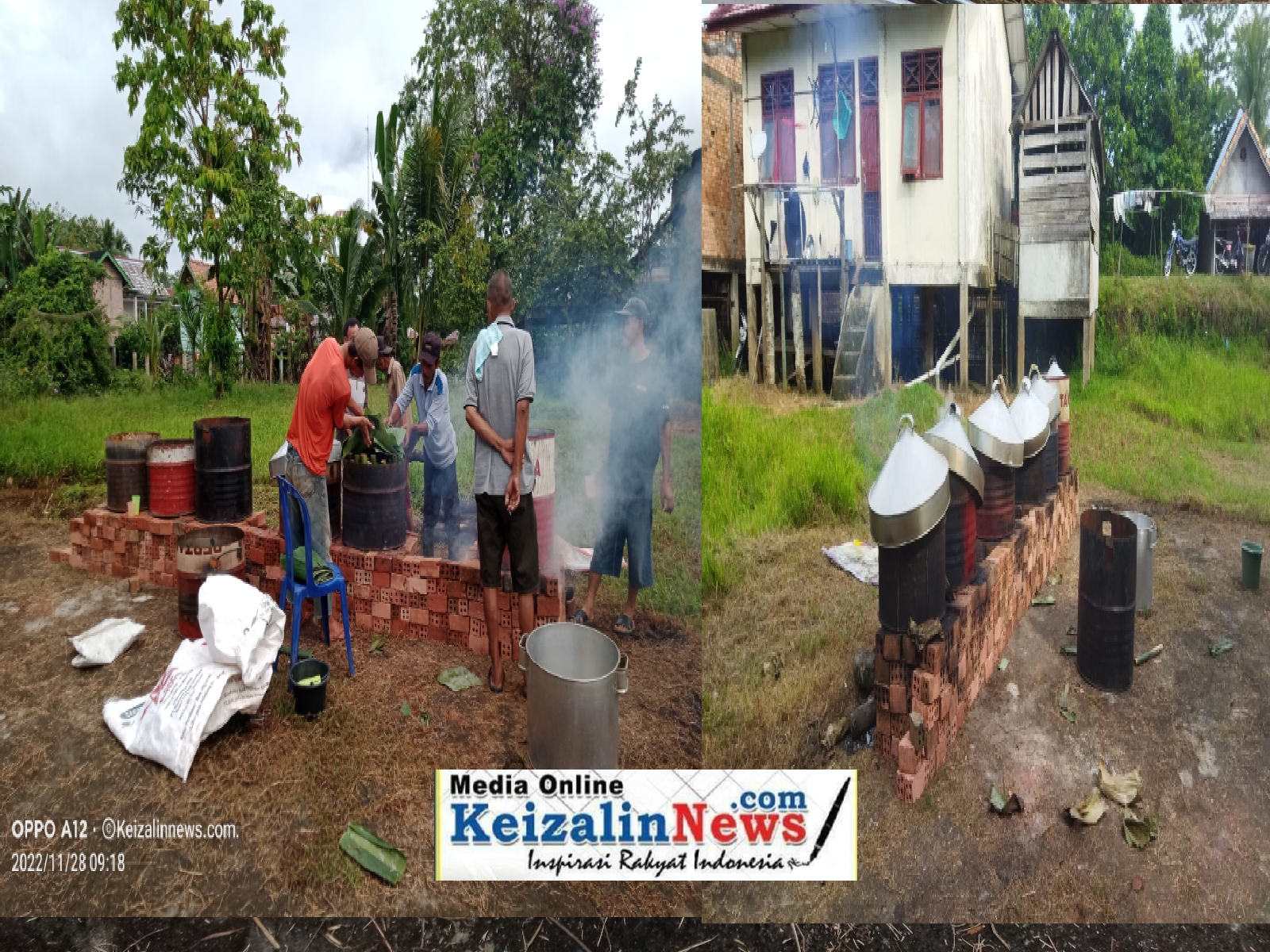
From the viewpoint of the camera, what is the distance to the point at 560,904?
2.76 m

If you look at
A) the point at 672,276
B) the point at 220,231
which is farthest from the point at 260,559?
the point at 672,276

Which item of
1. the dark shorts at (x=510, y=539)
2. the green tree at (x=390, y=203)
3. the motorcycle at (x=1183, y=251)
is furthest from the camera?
the dark shorts at (x=510, y=539)

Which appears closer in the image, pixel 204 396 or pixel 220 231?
pixel 220 231

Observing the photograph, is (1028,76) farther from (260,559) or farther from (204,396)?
(260,559)

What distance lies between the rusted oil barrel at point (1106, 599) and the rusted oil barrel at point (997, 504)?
0.87 feet

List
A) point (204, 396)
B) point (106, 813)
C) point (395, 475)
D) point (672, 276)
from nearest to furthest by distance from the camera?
point (672, 276)
point (106, 813)
point (204, 396)
point (395, 475)

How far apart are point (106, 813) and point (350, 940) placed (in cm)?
88

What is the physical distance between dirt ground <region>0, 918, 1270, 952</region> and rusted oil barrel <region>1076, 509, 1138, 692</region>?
85 cm

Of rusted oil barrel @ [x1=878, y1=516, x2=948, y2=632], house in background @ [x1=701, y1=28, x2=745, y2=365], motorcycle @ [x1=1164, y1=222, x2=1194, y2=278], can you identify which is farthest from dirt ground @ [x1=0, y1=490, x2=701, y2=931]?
motorcycle @ [x1=1164, y1=222, x2=1194, y2=278]

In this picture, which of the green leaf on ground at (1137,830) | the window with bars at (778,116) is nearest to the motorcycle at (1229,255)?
the window with bars at (778,116)

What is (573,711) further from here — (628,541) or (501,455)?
(501,455)

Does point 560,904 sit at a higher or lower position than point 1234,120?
lower

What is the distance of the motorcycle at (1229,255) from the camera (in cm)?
265

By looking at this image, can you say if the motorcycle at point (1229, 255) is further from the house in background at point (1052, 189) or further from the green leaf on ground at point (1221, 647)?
the green leaf on ground at point (1221, 647)
